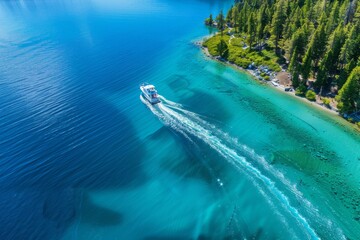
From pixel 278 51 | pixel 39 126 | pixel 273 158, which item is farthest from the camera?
pixel 278 51

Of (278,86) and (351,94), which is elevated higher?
(351,94)

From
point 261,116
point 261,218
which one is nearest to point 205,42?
point 261,116

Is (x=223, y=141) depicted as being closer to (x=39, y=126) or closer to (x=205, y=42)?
(x=39, y=126)

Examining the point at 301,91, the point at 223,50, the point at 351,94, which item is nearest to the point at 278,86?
the point at 301,91

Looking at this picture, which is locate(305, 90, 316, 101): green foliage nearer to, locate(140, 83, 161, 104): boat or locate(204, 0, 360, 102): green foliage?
locate(204, 0, 360, 102): green foliage

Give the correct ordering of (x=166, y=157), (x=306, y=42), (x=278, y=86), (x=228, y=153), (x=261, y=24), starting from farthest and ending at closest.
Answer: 1. (x=261, y=24)
2. (x=306, y=42)
3. (x=278, y=86)
4. (x=166, y=157)
5. (x=228, y=153)

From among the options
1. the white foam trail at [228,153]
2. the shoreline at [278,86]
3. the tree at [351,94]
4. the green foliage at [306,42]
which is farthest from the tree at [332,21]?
the white foam trail at [228,153]

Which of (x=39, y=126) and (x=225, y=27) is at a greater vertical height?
(x=39, y=126)

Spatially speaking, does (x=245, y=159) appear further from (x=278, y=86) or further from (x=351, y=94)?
(x=278, y=86)

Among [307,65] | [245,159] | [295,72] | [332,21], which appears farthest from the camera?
[332,21]
